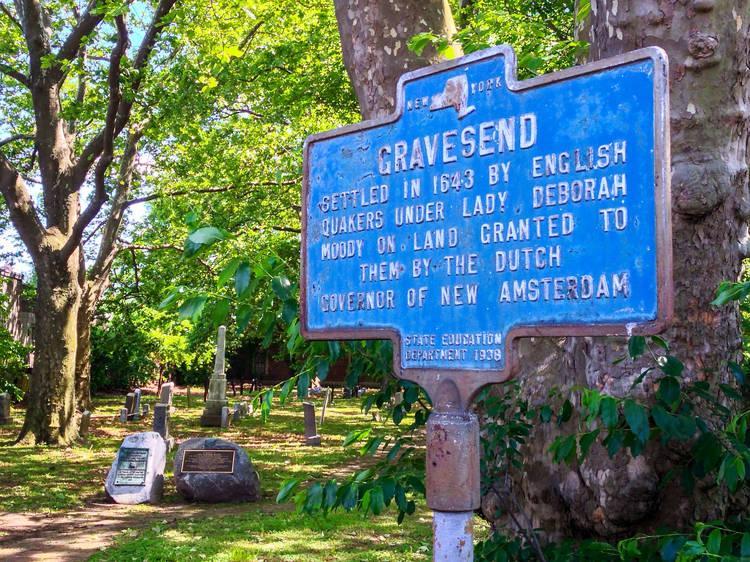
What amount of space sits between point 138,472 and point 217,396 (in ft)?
35.2

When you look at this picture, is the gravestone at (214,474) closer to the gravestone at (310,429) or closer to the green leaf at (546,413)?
the gravestone at (310,429)

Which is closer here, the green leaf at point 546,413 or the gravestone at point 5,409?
the green leaf at point 546,413

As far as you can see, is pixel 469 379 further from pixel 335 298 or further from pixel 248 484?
pixel 248 484

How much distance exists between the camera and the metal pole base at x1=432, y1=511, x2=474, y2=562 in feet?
8.73

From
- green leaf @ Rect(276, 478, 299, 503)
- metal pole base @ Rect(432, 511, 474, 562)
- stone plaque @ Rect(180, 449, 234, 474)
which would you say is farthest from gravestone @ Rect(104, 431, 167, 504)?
metal pole base @ Rect(432, 511, 474, 562)

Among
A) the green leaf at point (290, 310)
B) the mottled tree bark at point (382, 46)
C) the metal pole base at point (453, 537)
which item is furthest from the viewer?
the mottled tree bark at point (382, 46)

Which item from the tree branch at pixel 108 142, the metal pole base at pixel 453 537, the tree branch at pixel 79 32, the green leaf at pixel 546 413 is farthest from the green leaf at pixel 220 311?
the tree branch at pixel 79 32

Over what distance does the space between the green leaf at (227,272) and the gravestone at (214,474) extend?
333 inches

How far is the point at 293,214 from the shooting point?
68.4 feet

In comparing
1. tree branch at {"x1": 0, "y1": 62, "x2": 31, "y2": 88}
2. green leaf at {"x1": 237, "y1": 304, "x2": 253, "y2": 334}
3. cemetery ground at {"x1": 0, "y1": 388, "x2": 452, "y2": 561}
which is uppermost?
tree branch at {"x1": 0, "y1": 62, "x2": 31, "y2": 88}

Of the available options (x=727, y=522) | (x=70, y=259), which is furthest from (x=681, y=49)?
(x=70, y=259)

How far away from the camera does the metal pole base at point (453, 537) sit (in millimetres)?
2662

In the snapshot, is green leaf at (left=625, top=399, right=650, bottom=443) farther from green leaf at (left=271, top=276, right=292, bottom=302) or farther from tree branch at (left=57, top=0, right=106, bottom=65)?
tree branch at (left=57, top=0, right=106, bottom=65)

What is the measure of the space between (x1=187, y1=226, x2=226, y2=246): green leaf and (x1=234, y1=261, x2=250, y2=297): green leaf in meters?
0.18
